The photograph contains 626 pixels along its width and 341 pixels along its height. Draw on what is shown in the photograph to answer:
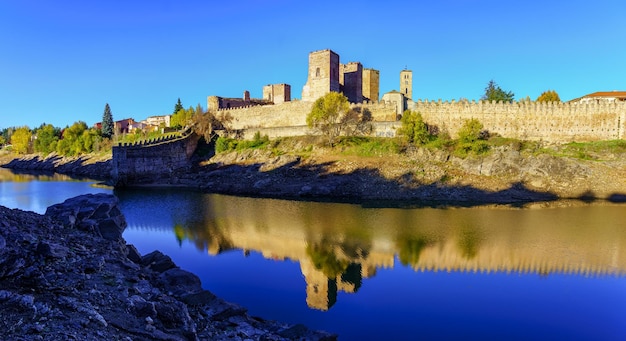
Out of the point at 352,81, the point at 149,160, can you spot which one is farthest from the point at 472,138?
the point at 149,160

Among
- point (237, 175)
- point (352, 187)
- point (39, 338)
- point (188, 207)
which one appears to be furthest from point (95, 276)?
point (237, 175)

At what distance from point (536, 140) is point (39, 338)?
42.5m

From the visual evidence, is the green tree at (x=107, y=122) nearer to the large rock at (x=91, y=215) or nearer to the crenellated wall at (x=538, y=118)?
the crenellated wall at (x=538, y=118)

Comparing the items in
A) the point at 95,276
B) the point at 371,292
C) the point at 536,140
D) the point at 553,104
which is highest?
the point at 553,104

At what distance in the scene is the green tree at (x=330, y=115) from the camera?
41875 millimetres

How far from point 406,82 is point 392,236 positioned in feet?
166

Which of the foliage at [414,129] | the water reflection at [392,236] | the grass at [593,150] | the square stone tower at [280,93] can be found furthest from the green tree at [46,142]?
the grass at [593,150]

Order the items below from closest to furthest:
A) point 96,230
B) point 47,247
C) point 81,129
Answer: point 47,247 < point 96,230 < point 81,129

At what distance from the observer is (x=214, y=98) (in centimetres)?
5956

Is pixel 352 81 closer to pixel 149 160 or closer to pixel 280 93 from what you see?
pixel 280 93

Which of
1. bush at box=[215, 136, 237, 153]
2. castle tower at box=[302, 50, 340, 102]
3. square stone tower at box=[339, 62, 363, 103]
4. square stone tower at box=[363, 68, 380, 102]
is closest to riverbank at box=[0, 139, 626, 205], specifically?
bush at box=[215, 136, 237, 153]

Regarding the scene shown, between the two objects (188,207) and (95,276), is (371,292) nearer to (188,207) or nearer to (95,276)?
(95,276)

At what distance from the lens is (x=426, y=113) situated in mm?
42281

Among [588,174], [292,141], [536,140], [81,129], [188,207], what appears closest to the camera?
[188,207]
